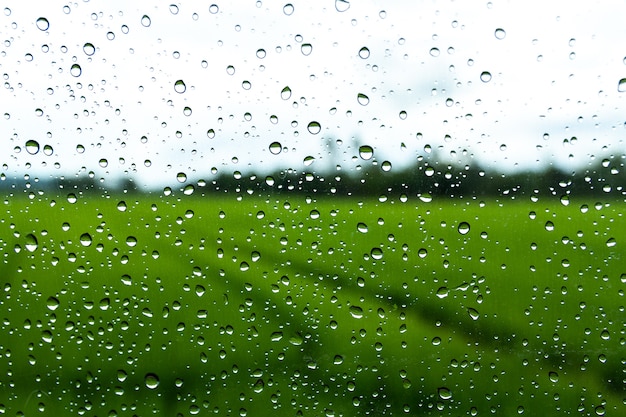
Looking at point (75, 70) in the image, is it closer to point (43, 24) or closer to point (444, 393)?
point (43, 24)

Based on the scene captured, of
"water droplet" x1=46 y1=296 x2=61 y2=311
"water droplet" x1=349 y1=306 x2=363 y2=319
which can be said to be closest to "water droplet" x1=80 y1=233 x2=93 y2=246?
Answer: "water droplet" x1=46 y1=296 x2=61 y2=311

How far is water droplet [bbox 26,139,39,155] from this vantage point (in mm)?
977

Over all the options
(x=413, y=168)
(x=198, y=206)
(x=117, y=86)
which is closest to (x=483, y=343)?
(x=413, y=168)

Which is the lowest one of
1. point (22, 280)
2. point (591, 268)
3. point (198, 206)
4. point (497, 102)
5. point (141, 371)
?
point (141, 371)

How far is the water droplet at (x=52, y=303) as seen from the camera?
100 centimetres

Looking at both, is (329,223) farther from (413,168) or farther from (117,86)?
(117,86)

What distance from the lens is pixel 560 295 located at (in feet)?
3.38

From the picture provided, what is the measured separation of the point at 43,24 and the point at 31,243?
0.41m

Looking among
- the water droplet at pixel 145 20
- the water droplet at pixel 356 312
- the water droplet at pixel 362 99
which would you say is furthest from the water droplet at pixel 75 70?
the water droplet at pixel 356 312

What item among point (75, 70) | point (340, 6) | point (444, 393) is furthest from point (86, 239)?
point (444, 393)

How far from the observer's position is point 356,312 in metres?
1.03

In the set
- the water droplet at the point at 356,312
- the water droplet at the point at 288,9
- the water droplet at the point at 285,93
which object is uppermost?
the water droplet at the point at 288,9

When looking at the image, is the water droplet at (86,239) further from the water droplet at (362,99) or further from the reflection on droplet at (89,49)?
the water droplet at (362,99)

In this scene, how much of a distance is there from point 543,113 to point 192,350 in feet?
2.72
